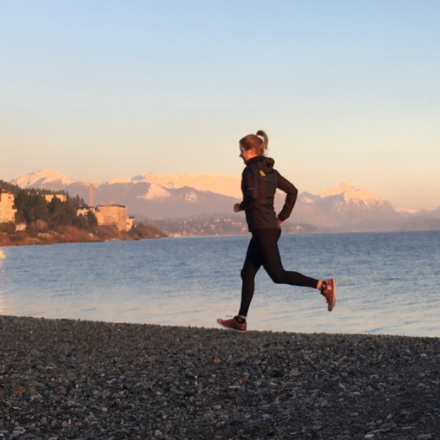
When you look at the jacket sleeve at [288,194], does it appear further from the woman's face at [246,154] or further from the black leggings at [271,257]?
the woman's face at [246,154]

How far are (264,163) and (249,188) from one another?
42 centimetres

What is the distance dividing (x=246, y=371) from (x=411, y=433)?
297 centimetres

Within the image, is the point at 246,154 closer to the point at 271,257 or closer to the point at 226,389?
the point at 271,257

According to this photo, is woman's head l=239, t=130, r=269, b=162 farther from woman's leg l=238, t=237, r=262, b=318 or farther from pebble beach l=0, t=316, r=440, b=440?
pebble beach l=0, t=316, r=440, b=440

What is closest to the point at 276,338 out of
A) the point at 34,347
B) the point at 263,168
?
the point at 263,168

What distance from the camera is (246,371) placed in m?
7.96

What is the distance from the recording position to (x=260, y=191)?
31.3ft


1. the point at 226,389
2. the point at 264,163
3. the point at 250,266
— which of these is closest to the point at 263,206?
the point at 264,163

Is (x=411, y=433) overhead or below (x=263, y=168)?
below

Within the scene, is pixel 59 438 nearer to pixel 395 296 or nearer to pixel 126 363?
pixel 126 363

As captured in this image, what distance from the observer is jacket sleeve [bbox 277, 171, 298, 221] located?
9.91 m

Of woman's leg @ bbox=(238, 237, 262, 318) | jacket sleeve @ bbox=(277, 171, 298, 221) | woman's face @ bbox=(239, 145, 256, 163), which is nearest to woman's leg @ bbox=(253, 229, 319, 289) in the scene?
woman's leg @ bbox=(238, 237, 262, 318)

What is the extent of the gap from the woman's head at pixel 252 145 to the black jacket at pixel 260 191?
0.15 meters

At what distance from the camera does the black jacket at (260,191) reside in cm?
950
